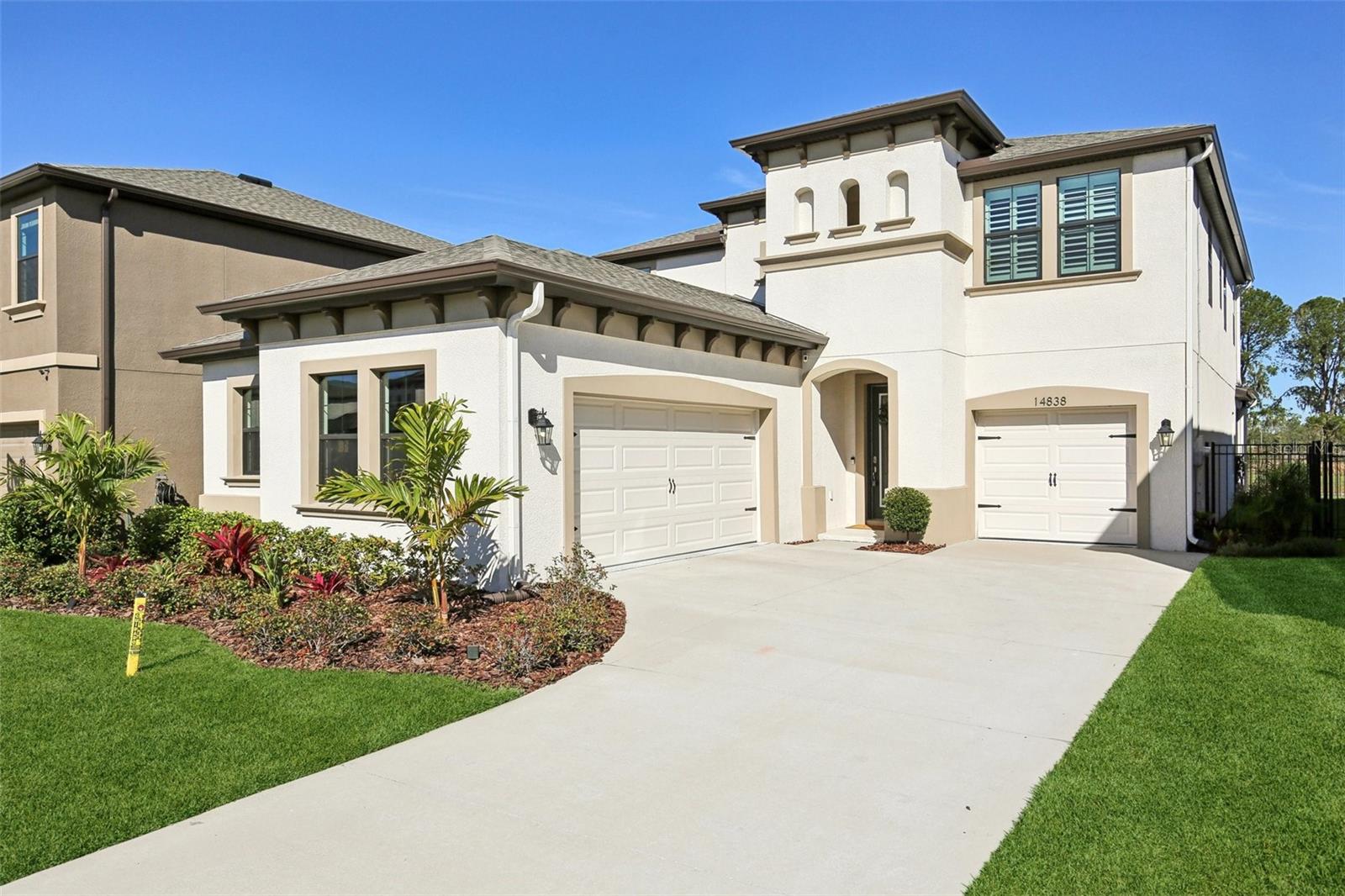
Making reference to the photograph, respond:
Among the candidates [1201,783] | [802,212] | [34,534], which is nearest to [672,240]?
[802,212]

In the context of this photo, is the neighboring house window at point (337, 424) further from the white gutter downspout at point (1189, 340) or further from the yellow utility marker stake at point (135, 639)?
the white gutter downspout at point (1189, 340)

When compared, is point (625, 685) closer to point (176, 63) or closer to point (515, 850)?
point (515, 850)

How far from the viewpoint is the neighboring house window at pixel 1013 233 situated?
1498cm

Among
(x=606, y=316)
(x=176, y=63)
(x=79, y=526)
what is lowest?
(x=79, y=526)

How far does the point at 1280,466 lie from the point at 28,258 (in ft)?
74.3

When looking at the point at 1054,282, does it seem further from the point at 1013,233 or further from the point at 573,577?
the point at 573,577

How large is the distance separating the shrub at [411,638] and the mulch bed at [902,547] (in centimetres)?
826

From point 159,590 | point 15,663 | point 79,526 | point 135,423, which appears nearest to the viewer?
point 15,663

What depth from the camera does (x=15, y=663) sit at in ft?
23.4

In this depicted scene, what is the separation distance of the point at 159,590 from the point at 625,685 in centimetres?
571

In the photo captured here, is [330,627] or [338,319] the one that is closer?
[330,627]

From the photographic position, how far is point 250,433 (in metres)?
15.0

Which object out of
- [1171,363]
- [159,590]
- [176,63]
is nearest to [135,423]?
[176,63]

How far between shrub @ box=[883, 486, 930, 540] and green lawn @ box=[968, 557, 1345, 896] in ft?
21.0
